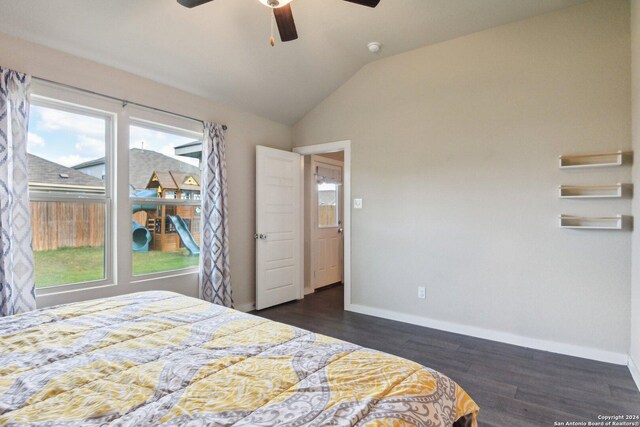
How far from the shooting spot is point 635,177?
2510mm

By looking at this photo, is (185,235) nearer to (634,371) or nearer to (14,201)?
(14,201)

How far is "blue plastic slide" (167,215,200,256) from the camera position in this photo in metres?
3.46

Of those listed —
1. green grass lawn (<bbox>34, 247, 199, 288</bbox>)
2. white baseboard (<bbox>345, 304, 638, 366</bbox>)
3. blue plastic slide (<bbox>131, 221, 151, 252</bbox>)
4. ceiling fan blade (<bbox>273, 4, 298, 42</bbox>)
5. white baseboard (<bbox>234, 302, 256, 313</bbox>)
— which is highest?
ceiling fan blade (<bbox>273, 4, 298, 42</bbox>)

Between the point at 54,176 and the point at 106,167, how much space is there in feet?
1.23

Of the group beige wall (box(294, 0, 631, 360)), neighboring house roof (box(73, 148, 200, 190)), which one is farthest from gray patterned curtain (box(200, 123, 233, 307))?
beige wall (box(294, 0, 631, 360))

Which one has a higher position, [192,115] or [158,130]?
[192,115]

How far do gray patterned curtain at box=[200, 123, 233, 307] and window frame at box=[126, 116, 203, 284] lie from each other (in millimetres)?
155

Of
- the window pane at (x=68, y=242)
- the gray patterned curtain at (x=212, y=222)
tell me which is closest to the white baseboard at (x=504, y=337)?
the gray patterned curtain at (x=212, y=222)

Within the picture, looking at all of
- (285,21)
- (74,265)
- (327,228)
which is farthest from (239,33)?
(327,228)

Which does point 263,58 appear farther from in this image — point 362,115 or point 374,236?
point 374,236

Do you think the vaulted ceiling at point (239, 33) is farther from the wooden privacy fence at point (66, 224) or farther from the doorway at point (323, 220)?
the doorway at point (323, 220)

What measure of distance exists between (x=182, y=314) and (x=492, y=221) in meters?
2.81

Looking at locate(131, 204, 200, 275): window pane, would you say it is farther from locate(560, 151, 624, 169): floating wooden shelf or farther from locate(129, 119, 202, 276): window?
locate(560, 151, 624, 169): floating wooden shelf

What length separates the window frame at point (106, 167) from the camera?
252 centimetres
